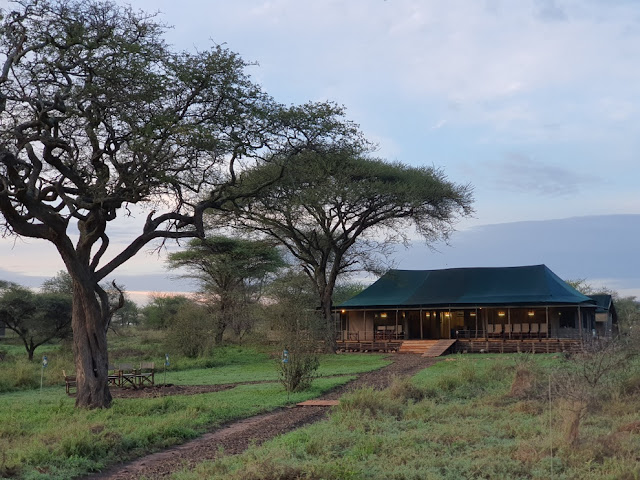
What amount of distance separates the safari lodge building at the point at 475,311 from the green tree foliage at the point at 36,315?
52.1 feet

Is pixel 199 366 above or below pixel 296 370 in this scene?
below

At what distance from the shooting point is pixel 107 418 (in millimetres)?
13586

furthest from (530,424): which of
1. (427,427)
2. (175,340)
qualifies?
(175,340)

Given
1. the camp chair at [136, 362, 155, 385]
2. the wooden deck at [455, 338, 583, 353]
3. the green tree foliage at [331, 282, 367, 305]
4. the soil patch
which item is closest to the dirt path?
the soil patch

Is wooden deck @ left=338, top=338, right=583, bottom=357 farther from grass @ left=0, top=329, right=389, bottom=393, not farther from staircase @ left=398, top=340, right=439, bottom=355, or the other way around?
grass @ left=0, top=329, right=389, bottom=393

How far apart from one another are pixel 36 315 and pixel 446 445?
3046cm

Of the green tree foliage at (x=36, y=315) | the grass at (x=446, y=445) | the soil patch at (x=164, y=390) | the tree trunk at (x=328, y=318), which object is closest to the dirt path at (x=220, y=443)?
the grass at (x=446, y=445)

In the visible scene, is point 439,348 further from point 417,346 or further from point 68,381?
point 68,381

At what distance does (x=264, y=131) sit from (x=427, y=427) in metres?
9.99

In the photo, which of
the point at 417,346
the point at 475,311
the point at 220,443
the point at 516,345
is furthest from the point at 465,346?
the point at 220,443

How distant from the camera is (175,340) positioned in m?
33.7

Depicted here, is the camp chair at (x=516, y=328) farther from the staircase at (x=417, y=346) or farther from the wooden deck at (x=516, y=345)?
the staircase at (x=417, y=346)

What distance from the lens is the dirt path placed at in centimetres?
928

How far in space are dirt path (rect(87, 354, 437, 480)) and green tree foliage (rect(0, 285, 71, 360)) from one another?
75.3 ft
